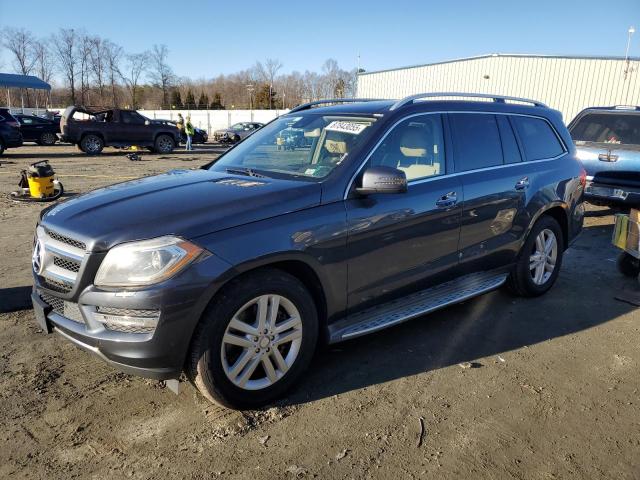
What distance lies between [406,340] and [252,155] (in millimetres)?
1957

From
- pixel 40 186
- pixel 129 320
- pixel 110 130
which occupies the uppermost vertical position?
pixel 110 130

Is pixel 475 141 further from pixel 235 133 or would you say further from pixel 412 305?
pixel 235 133

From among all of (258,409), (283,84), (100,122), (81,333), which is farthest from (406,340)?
(283,84)

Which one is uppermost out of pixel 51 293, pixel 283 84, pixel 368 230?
pixel 283 84

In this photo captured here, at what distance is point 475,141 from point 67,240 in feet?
10.6

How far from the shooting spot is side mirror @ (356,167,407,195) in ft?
10.6

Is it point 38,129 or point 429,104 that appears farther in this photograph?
point 38,129

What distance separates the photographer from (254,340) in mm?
2945

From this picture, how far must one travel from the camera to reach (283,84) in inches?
3930

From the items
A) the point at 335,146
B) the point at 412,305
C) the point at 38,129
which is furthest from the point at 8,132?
the point at 412,305

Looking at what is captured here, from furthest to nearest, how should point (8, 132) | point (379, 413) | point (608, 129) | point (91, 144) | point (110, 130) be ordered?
1. point (110, 130)
2. point (91, 144)
3. point (8, 132)
4. point (608, 129)
5. point (379, 413)

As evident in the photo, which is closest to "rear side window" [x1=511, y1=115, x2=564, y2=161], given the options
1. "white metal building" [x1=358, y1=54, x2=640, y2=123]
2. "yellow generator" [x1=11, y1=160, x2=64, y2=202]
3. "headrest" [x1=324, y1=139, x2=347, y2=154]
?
"headrest" [x1=324, y1=139, x2=347, y2=154]

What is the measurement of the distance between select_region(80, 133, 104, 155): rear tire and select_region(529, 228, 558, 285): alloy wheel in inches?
788

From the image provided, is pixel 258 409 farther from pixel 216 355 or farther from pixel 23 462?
pixel 23 462
